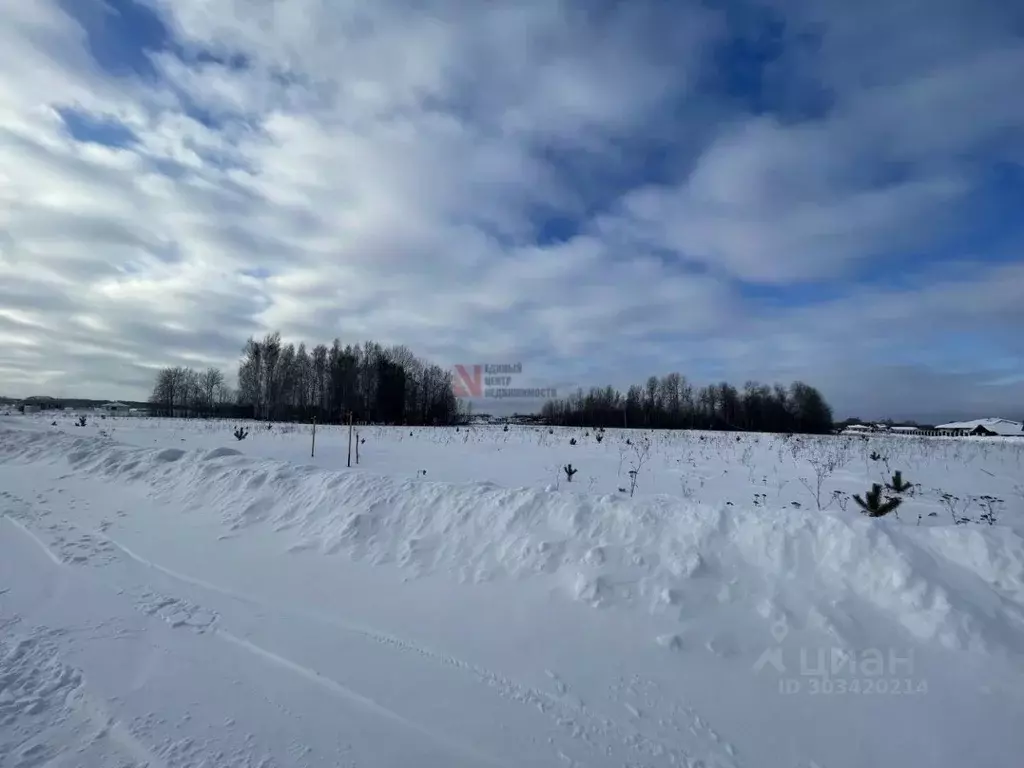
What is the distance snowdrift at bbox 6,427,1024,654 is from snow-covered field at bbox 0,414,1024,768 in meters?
0.03

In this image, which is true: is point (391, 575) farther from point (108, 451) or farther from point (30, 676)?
point (108, 451)

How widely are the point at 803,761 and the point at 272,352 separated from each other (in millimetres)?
63795

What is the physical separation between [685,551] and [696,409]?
68103mm

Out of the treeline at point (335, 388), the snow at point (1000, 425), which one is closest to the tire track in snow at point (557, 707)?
the treeline at point (335, 388)

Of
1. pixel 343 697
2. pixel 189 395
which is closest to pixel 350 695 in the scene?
pixel 343 697

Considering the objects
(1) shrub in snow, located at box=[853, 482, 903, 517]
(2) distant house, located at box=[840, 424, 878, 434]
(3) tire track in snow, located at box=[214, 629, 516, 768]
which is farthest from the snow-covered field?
(2) distant house, located at box=[840, 424, 878, 434]

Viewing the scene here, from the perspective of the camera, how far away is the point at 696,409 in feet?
227

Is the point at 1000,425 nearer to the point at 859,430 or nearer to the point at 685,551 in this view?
the point at 859,430

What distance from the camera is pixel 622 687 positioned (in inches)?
Answer: 150

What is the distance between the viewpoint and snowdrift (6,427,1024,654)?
4.61 metres

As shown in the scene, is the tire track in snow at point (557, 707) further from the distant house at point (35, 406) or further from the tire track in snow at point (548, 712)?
the distant house at point (35, 406)

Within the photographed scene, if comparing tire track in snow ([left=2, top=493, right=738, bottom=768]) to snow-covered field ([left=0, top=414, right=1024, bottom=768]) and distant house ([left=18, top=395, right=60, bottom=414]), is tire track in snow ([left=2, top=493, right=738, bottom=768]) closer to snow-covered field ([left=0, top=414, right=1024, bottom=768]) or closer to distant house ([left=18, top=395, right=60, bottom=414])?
snow-covered field ([left=0, top=414, right=1024, bottom=768])

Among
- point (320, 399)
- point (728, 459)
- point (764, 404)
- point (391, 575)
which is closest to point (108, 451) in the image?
point (391, 575)

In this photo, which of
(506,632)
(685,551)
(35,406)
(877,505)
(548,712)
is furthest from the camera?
(35,406)
